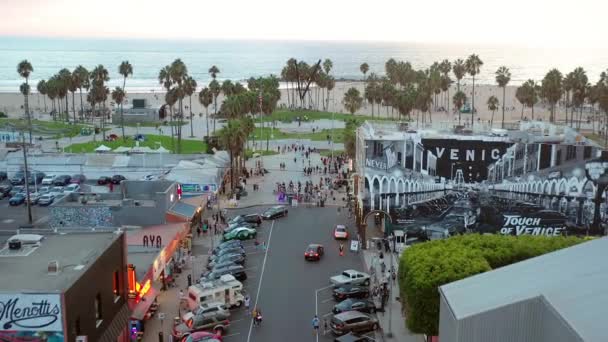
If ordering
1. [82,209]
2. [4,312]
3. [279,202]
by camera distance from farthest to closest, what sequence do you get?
[279,202] < [82,209] < [4,312]

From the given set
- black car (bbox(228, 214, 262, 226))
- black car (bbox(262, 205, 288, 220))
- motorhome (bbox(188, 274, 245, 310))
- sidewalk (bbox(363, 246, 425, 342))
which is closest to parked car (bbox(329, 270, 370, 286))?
sidewalk (bbox(363, 246, 425, 342))

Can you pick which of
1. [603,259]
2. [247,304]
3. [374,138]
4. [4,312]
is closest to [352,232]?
[374,138]

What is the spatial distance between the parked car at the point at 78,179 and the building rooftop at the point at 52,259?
2955 cm

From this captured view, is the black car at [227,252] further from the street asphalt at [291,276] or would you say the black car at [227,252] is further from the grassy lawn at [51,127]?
the grassy lawn at [51,127]

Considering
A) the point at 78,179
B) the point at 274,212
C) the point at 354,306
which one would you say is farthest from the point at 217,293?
the point at 78,179

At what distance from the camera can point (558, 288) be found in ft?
54.7

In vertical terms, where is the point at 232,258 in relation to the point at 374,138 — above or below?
below

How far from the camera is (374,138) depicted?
126 feet

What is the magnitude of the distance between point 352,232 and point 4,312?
25442 millimetres

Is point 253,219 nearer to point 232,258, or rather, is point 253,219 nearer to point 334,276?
point 232,258

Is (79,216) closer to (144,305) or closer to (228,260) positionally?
(228,260)

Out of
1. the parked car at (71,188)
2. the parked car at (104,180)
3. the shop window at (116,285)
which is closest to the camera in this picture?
the shop window at (116,285)

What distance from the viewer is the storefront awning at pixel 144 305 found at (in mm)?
25516

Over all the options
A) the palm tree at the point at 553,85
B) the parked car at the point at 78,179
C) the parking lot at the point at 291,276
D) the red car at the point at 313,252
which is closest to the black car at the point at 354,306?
the parking lot at the point at 291,276
